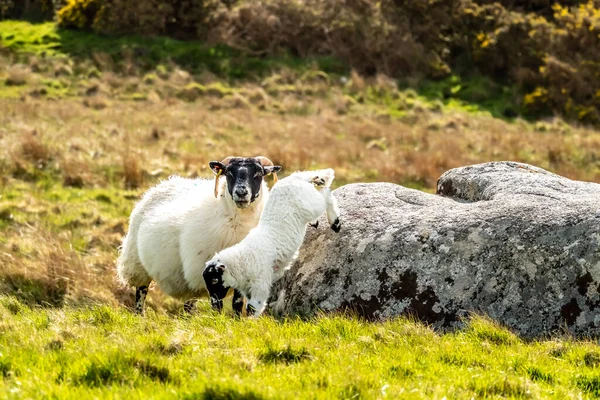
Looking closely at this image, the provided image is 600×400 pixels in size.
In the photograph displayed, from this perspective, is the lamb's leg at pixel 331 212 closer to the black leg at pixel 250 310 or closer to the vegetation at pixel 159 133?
the black leg at pixel 250 310

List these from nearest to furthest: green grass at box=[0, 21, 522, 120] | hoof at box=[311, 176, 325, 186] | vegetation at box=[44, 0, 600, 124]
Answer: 1. hoof at box=[311, 176, 325, 186]
2. green grass at box=[0, 21, 522, 120]
3. vegetation at box=[44, 0, 600, 124]

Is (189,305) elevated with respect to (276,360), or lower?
lower

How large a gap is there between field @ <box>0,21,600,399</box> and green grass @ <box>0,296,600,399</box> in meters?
0.02

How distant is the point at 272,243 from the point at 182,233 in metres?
1.40

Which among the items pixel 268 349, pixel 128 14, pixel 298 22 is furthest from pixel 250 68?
pixel 268 349

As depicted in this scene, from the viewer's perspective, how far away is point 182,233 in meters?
8.02

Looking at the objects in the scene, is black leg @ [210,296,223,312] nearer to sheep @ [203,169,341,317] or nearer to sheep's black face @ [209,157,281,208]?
sheep @ [203,169,341,317]

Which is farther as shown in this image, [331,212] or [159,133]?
[159,133]

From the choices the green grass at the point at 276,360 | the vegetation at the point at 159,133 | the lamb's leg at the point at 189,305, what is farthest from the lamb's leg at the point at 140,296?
the green grass at the point at 276,360

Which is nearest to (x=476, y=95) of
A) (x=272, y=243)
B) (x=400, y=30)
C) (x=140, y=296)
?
(x=400, y=30)

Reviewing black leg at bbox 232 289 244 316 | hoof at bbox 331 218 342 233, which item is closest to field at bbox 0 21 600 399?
black leg at bbox 232 289 244 316

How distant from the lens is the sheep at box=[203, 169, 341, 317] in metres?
6.72

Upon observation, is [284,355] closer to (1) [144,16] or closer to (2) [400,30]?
(2) [400,30]

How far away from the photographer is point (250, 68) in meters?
32.3
